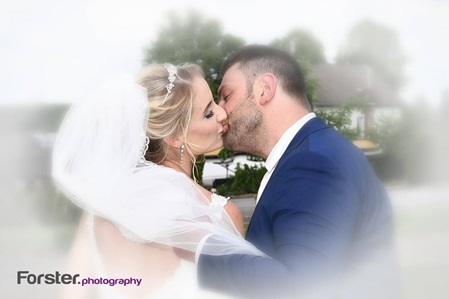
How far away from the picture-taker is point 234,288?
1541 mm

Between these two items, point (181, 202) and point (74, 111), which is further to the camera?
point (74, 111)

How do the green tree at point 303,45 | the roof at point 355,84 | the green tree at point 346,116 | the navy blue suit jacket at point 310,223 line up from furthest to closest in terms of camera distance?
the green tree at point 346,116 < the roof at point 355,84 < the green tree at point 303,45 < the navy blue suit jacket at point 310,223

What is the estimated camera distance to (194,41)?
2.26 metres

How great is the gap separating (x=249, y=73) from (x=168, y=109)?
286 mm

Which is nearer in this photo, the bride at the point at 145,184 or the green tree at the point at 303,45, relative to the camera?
the bride at the point at 145,184

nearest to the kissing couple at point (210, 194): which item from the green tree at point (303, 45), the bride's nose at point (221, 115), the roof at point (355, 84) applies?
the bride's nose at point (221, 115)

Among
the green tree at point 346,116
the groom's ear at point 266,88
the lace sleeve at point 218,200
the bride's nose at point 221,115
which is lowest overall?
the green tree at point 346,116

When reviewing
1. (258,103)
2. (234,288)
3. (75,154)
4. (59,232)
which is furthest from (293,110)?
(59,232)

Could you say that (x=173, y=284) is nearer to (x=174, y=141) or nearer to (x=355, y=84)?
(x=174, y=141)

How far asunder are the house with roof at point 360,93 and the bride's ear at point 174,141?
2.97 feet

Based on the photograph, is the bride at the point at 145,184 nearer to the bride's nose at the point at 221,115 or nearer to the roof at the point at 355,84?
the bride's nose at the point at 221,115

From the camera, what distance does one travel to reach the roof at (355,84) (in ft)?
8.17

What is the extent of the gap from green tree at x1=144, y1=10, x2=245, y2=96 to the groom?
0.41m

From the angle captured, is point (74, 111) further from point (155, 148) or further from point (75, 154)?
point (155, 148)
